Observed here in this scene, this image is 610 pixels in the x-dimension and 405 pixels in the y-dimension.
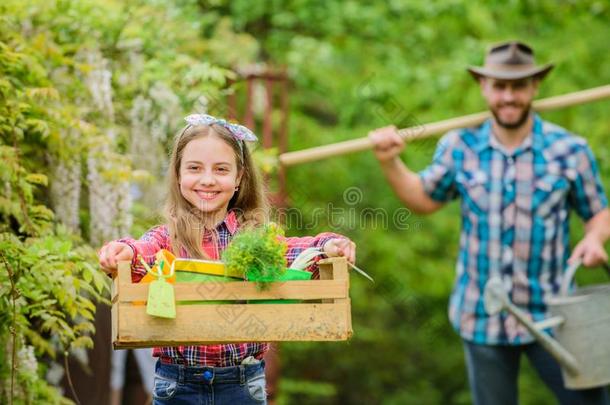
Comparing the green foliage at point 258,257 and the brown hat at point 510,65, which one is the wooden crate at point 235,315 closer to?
the green foliage at point 258,257

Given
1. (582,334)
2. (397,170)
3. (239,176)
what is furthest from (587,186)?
(239,176)

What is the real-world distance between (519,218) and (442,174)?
1.46ft

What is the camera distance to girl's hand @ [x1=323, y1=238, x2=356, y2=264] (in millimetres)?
2941

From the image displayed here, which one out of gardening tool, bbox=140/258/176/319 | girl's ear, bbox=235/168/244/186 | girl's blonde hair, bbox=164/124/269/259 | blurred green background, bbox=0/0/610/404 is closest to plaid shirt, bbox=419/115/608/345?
blurred green background, bbox=0/0/610/404

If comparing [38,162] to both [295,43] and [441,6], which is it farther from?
[441,6]

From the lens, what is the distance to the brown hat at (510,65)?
4.74 meters

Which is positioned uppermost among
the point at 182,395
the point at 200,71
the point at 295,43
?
the point at 295,43

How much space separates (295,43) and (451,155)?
434 cm

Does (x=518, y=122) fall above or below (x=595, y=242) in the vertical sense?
above

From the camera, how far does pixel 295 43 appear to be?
29.2 feet

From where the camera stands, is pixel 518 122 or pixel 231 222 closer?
pixel 231 222

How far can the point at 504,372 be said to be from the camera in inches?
178

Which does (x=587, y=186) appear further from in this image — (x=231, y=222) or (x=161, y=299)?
(x=161, y=299)

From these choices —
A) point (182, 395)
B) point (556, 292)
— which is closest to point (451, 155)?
point (556, 292)
